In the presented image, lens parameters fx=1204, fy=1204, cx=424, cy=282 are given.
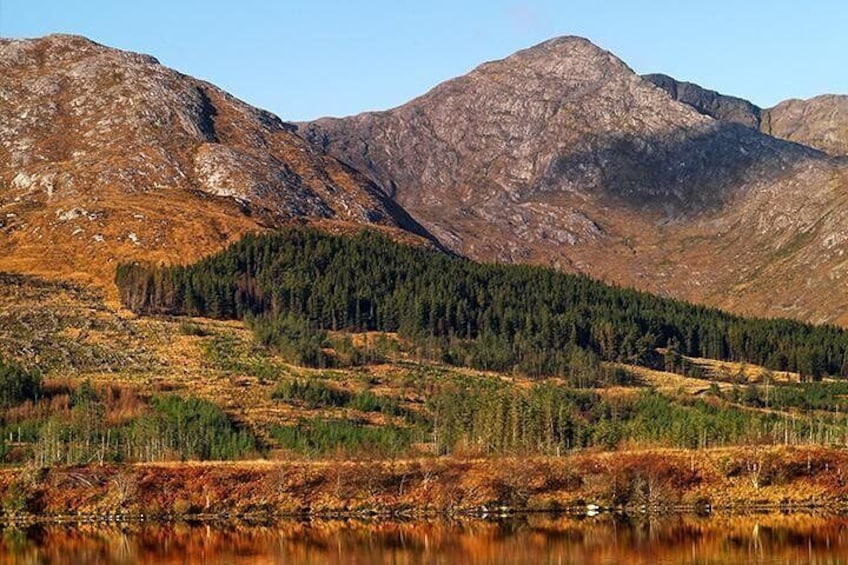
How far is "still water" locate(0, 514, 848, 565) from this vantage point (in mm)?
97312

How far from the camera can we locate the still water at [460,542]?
97.3 m

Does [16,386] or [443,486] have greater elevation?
[16,386]

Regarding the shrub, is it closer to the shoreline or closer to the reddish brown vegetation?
the shoreline

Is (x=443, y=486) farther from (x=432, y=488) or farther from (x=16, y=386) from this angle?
(x=16, y=386)

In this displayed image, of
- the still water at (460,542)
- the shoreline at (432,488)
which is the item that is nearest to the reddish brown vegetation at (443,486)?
the shoreline at (432,488)

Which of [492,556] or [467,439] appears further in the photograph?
[467,439]

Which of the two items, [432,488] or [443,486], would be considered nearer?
[443,486]

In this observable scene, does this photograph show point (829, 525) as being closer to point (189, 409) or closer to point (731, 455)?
point (731, 455)

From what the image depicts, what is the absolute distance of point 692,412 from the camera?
7677 inches

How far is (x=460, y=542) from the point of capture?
108438 mm

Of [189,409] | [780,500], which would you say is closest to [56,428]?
[189,409]

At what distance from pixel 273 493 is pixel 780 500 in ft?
187

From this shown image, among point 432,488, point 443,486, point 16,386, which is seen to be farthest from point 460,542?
point 16,386

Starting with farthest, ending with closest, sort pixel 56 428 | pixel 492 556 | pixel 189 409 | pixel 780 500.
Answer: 1. pixel 189 409
2. pixel 56 428
3. pixel 780 500
4. pixel 492 556
